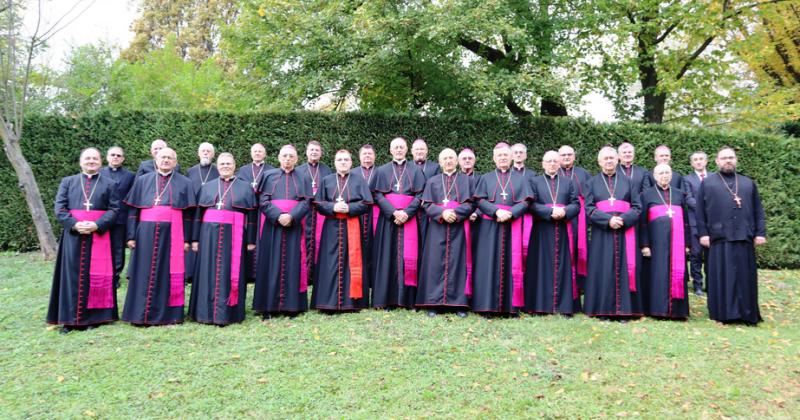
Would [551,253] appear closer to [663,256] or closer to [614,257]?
[614,257]

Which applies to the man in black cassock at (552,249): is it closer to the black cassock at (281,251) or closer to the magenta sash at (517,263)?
the magenta sash at (517,263)

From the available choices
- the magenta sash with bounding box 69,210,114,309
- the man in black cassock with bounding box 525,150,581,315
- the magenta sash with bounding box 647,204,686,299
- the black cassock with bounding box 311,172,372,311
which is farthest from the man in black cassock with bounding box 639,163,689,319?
the magenta sash with bounding box 69,210,114,309

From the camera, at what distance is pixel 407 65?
10.1 m

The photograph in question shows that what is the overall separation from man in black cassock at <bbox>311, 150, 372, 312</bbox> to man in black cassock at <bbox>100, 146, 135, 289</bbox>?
234 cm

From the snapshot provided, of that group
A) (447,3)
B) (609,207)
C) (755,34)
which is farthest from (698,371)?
(755,34)

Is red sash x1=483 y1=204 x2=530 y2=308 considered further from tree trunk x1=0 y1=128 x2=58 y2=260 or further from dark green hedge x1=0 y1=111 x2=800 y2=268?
tree trunk x1=0 y1=128 x2=58 y2=260

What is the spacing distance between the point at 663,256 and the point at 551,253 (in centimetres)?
137

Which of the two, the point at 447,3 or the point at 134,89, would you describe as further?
the point at 134,89

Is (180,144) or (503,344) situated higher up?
(180,144)

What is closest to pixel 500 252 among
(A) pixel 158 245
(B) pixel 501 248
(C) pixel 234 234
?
(B) pixel 501 248

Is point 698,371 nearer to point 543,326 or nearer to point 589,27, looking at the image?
point 543,326

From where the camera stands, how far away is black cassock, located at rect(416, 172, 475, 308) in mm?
6809

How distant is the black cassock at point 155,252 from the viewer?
6297 millimetres

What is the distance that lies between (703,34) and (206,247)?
10.9 meters
